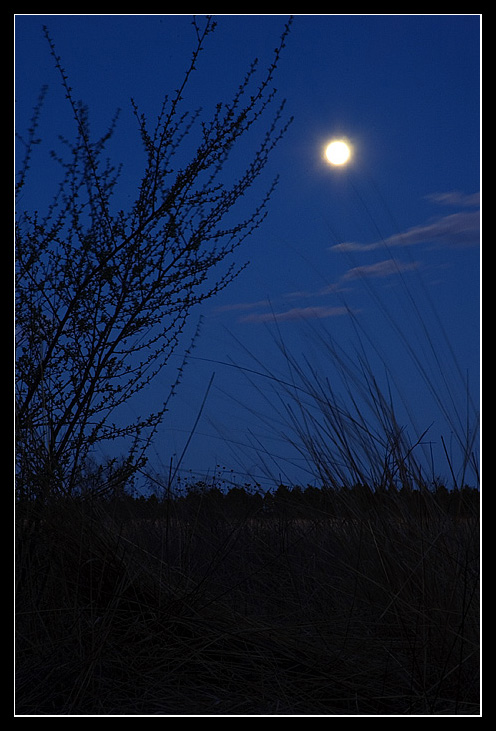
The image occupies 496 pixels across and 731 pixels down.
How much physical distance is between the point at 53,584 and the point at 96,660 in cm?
46

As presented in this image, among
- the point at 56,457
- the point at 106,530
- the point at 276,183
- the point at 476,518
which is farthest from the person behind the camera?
the point at 276,183

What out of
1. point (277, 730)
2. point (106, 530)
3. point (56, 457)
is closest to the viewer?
point (277, 730)

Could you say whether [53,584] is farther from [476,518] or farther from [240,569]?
[476,518]

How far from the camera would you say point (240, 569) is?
115 inches

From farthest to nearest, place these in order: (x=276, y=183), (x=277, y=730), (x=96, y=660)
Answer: (x=276, y=183) → (x=96, y=660) → (x=277, y=730)
